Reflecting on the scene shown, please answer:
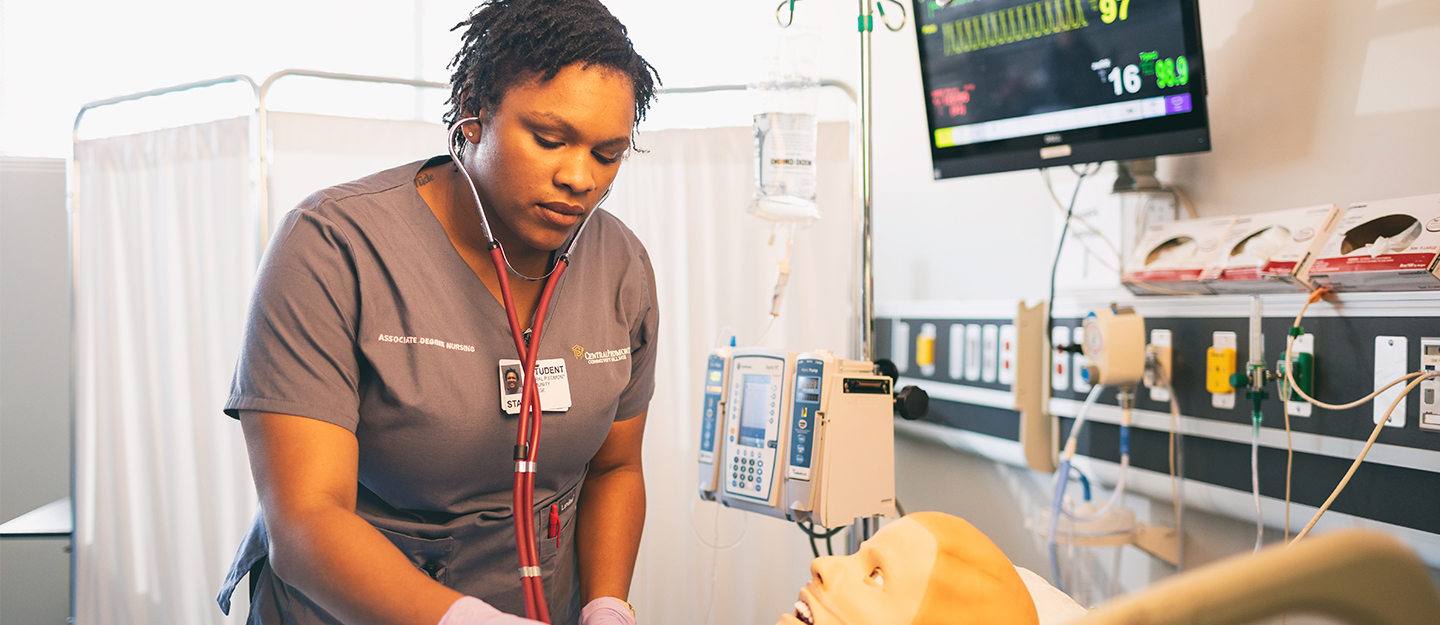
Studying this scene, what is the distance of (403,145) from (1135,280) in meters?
1.84

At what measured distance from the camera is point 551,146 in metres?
1.01

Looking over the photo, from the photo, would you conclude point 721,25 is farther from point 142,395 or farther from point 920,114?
point 142,395

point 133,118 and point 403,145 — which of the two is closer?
point 403,145

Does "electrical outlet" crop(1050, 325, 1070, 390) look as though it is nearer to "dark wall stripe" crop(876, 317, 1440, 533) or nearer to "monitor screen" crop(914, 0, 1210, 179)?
"dark wall stripe" crop(876, 317, 1440, 533)

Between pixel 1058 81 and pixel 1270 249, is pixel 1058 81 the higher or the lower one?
the higher one

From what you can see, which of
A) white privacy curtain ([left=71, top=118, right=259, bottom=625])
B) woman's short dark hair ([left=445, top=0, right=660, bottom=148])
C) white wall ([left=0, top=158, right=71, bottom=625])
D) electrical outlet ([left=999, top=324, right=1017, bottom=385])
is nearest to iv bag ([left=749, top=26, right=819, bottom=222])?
electrical outlet ([left=999, top=324, right=1017, bottom=385])

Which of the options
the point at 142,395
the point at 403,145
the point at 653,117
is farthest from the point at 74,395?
the point at 653,117

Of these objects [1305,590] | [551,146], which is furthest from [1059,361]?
[1305,590]

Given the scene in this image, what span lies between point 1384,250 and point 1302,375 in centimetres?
24

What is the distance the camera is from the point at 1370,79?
1.40m

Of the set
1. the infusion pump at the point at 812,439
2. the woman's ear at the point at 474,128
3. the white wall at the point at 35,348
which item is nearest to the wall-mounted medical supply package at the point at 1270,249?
the infusion pump at the point at 812,439

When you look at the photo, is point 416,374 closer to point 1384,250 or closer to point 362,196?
point 362,196

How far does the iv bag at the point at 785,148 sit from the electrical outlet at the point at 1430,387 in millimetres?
1042

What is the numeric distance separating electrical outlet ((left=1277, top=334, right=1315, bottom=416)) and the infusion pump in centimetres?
65
